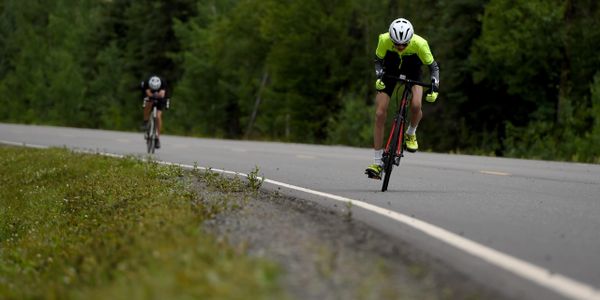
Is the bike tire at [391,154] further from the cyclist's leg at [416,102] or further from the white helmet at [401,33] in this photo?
the white helmet at [401,33]

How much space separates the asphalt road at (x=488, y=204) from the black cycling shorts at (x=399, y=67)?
1.32 metres

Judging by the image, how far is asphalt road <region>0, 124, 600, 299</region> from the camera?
541cm

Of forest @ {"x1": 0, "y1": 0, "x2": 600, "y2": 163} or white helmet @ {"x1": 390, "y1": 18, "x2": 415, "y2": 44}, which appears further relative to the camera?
forest @ {"x1": 0, "y1": 0, "x2": 600, "y2": 163}

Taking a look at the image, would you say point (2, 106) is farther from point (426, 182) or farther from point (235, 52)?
point (426, 182)

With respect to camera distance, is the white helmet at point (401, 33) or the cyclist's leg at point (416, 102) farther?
the cyclist's leg at point (416, 102)

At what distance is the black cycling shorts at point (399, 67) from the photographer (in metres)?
10.5

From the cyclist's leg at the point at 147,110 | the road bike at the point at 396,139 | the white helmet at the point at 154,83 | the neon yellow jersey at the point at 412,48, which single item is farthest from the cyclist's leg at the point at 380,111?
the cyclist's leg at the point at 147,110

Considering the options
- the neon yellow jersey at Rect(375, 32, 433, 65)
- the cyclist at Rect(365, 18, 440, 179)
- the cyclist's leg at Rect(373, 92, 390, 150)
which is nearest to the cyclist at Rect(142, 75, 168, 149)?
the cyclist's leg at Rect(373, 92, 390, 150)

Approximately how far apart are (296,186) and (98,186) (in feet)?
9.31

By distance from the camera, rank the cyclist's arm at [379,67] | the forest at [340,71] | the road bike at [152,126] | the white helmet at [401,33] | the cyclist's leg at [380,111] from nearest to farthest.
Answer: the white helmet at [401,33]
the cyclist's arm at [379,67]
the cyclist's leg at [380,111]
the road bike at [152,126]
the forest at [340,71]

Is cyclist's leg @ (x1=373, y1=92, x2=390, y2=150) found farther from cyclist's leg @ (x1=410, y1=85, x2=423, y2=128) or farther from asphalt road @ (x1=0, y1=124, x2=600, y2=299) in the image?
asphalt road @ (x1=0, y1=124, x2=600, y2=299)

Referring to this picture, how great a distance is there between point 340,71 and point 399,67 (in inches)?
1201

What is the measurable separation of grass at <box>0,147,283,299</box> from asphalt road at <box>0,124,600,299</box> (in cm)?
135

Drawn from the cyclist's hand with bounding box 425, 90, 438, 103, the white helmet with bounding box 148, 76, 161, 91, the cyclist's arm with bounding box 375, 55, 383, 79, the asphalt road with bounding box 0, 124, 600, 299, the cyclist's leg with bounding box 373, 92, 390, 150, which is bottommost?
the asphalt road with bounding box 0, 124, 600, 299
